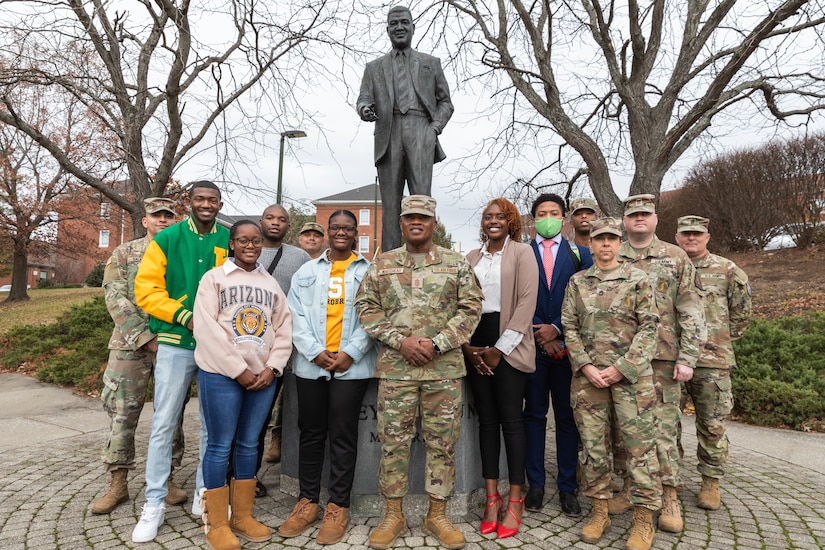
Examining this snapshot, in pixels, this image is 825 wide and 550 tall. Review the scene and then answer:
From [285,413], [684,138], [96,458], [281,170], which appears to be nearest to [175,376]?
[285,413]

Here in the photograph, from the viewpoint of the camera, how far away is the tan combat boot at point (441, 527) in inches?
121

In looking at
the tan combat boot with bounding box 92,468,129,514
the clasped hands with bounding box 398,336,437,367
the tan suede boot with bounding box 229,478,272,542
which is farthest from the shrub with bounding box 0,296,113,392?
the clasped hands with bounding box 398,336,437,367

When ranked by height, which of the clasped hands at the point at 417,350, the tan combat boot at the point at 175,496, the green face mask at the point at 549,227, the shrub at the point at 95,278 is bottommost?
the tan combat boot at the point at 175,496

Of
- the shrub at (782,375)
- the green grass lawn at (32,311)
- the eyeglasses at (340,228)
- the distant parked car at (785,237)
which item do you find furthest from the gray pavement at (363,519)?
the distant parked car at (785,237)

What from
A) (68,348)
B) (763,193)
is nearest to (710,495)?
(68,348)

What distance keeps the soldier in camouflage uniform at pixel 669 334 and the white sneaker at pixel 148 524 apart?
3.13 metres

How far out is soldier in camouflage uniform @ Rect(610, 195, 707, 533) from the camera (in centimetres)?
345

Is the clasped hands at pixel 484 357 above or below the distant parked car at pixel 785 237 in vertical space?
below

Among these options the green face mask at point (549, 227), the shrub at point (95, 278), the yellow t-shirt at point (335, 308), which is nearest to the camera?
the yellow t-shirt at point (335, 308)

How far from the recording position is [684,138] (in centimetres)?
964

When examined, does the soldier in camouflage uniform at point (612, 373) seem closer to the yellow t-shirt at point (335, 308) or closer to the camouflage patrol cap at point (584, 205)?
the camouflage patrol cap at point (584, 205)

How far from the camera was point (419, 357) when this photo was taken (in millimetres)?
3049

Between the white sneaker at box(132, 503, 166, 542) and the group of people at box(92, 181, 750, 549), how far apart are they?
0.05ft

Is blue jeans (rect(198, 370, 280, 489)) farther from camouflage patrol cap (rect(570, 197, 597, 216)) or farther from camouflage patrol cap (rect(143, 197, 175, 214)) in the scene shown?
camouflage patrol cap (rect(570, 197, 597, 216))
